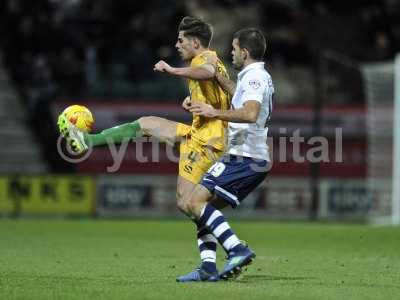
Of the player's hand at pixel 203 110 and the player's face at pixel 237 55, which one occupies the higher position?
the player's face at pixel 237 55

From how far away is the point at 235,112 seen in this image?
8.30 metres

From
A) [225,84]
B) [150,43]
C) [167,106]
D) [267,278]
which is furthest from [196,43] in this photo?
[150,43]

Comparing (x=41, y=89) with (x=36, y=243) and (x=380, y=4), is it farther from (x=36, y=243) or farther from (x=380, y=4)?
(x=36, y=243)

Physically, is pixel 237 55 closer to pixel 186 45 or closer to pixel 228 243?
pixel 186 45

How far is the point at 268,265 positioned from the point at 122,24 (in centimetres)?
1536

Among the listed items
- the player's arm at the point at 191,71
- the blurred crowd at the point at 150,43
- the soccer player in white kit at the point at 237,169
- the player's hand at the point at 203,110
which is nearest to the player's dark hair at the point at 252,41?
the soccer player in white kit at the point at 237,169

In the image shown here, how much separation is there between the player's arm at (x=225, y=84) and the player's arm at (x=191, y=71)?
0.59 ft

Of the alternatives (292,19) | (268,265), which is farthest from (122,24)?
(268,265)

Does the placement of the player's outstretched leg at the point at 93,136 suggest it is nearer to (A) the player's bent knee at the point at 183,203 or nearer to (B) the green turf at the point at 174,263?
(A) the player's bent knee at the point at 183,203

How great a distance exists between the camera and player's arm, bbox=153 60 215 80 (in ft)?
28.1

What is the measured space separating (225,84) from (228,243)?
1.38 metres

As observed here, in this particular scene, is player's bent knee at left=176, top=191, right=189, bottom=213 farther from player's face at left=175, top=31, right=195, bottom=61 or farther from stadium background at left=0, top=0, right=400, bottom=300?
stadium background at left=0, top=0, right=400, bottom=300

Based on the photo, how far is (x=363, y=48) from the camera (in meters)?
25.9

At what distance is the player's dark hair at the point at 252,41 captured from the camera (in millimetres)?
8703
